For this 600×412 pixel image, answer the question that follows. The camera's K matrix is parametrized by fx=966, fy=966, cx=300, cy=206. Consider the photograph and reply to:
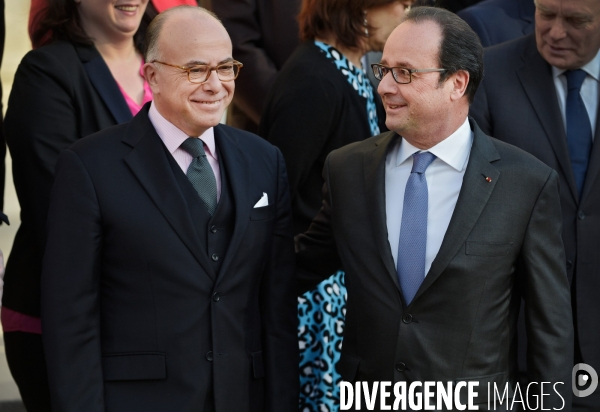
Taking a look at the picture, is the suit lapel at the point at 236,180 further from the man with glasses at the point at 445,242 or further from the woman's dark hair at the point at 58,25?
the woman's dark hair at the point at 58,25

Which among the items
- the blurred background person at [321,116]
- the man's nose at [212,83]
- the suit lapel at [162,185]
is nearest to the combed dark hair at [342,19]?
the blurred background person at [321,116]

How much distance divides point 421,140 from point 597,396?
4.70ft

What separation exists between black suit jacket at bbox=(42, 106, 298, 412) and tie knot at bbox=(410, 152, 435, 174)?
1.98 feet

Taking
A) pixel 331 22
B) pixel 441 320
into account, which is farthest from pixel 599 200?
pixel 331 22

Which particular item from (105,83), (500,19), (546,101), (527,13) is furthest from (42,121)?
(527,13)

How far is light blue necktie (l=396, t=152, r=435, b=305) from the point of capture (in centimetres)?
333

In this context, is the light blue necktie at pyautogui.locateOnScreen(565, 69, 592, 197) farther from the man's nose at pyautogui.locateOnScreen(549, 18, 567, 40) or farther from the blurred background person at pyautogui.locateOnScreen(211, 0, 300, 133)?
the blurred background person at pyautogui.locateOnScreen(211, 0, 300, 133)

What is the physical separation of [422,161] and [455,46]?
1.40ft

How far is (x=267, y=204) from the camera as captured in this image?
349 centimetres

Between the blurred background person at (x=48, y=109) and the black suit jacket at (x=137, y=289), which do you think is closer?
the black suit jacket at (x=137, y=289)

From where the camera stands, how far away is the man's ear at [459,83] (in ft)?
11.3

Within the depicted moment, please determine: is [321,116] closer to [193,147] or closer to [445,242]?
[193,147]

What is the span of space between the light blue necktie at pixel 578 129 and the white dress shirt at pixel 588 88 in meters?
0.02

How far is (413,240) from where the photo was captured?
3.34 m
